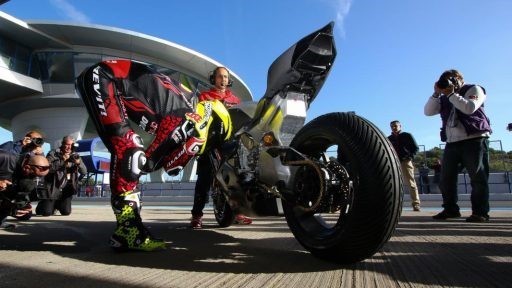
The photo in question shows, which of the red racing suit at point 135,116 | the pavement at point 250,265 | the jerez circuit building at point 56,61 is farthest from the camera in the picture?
the jerez circuit building at point 56,61

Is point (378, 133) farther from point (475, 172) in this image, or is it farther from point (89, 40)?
point (89, 40)

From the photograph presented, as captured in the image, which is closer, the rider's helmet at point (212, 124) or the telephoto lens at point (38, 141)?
the rider's helmet at point (212, 124)

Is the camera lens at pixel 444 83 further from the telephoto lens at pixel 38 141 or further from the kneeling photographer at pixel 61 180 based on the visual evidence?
the kneeling photographer at pixel 61 180

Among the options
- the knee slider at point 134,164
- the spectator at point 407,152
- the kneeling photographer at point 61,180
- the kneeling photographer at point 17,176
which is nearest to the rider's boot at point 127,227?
the knee slider at point 134,164

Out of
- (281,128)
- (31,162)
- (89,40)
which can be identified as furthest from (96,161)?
(281,128)

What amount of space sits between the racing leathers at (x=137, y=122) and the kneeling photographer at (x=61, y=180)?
4067 mm

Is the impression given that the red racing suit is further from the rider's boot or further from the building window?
the building window

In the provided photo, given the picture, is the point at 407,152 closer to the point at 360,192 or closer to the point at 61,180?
the point at 360,192

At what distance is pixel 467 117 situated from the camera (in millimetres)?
4230

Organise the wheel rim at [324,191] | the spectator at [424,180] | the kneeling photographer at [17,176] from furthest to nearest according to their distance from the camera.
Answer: the spectator at [424,180]
the kneeling photographer at [17,176]
the wheel rim at [324,191]

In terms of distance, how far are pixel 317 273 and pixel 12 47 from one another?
1528 inches

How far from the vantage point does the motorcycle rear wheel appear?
156cm

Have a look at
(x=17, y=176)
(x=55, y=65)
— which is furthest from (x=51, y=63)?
(x=17, y=176)

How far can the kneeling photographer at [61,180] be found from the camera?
5.88 m
